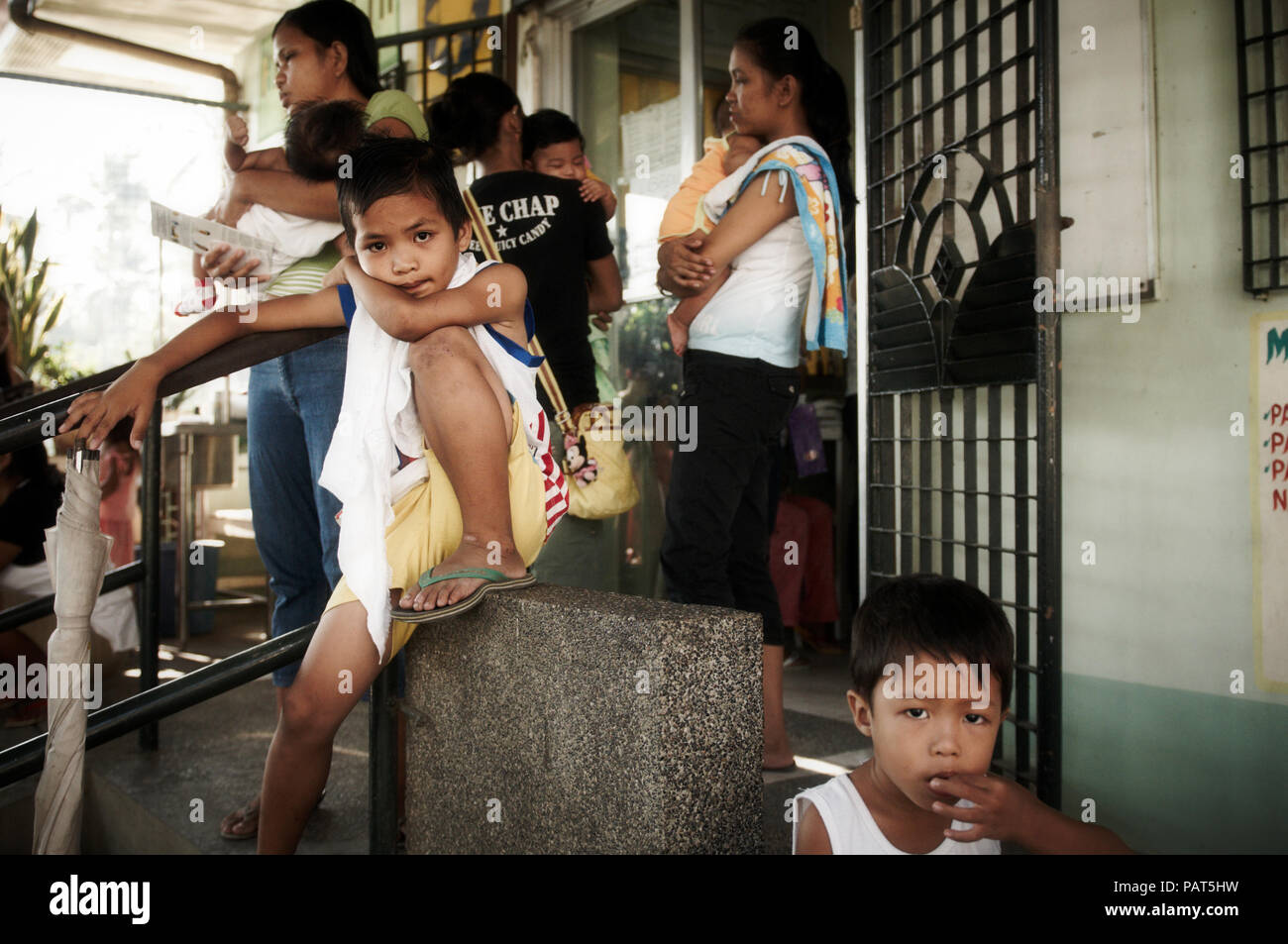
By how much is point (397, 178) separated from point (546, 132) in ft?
4.64

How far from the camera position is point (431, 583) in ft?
4.84

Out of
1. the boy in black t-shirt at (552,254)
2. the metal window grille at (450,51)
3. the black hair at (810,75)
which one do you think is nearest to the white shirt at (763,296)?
the black hair at (810,75)

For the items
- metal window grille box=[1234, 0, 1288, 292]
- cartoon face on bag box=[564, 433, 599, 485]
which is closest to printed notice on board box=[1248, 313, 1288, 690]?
metal window grille box=[1234, 0, 1288, 292]

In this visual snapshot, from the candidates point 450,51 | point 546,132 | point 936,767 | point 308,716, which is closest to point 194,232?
point 308,716

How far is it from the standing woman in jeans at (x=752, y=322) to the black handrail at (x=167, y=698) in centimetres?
86

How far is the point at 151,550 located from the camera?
2420 mm

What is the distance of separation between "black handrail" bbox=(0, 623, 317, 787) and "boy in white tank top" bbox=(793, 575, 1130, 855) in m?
0.85

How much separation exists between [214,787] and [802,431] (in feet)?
9.14

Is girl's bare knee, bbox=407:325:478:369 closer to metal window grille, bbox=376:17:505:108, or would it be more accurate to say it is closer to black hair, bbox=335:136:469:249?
black hair, bbox=335:136:469:249

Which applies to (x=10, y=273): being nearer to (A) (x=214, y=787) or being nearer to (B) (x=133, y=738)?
(B) (x=133, y=738)

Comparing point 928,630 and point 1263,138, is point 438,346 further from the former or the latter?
point 1263,138

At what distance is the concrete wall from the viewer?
2148mm

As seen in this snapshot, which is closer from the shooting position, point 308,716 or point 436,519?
point 308,716
